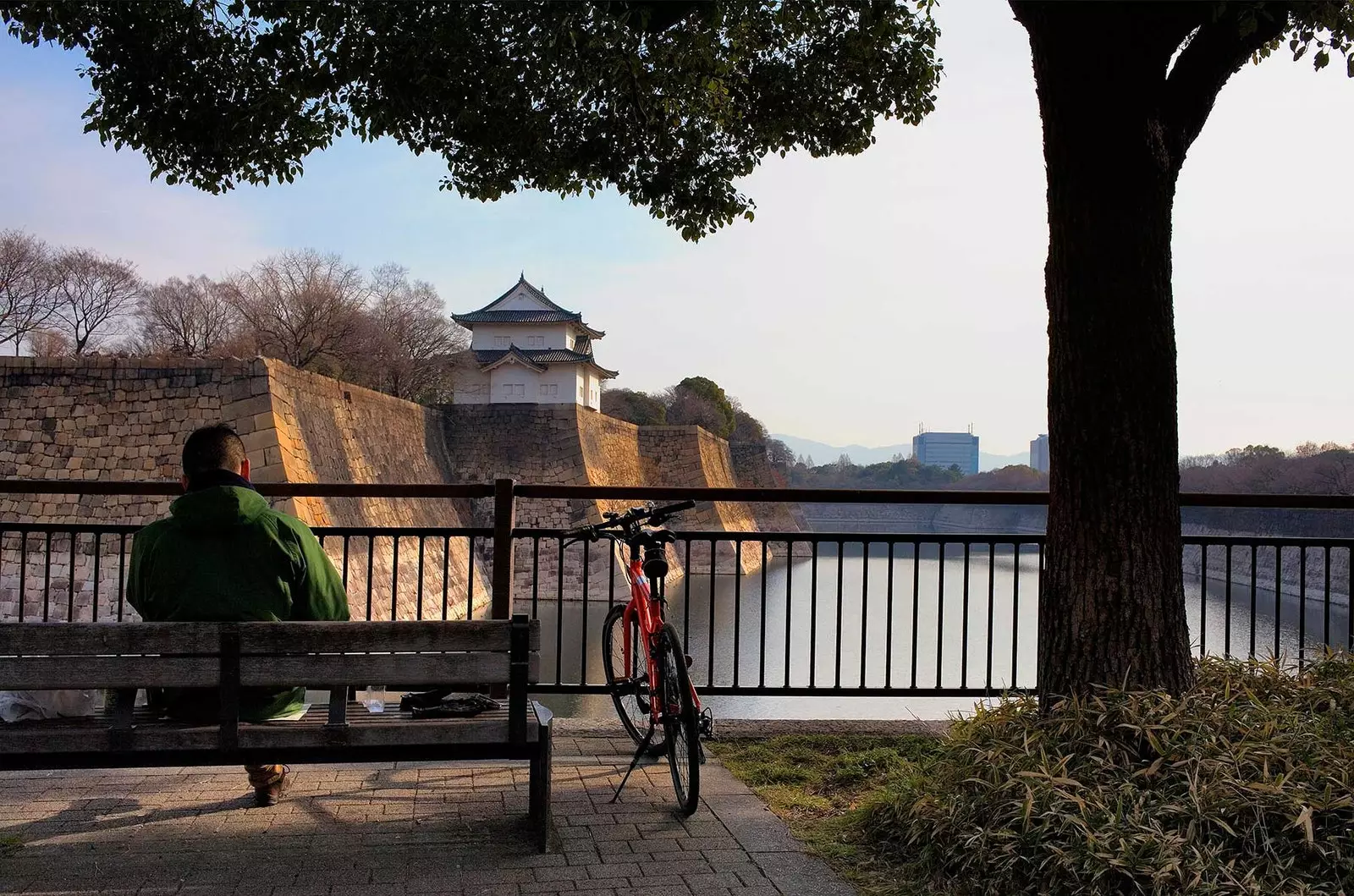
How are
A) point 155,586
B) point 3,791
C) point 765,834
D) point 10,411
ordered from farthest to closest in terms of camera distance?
point 10,411, point 3,791, point 765,834, point 155,586

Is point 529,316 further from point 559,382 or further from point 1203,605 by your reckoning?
point 1203,605

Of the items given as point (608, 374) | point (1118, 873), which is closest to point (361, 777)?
point (1118, 873)

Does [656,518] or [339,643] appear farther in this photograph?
[656,518]

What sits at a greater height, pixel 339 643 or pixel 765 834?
pixel 339 643

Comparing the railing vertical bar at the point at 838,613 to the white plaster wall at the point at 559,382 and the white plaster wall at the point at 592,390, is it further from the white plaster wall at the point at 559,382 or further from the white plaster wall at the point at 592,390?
the white plaster wall at the point at 592,390

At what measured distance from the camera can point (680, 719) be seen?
3.05 m

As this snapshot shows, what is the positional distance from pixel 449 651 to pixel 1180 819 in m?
1.65

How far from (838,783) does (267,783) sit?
1.71 meters

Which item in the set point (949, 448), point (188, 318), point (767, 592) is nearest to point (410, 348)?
point (188, 318)

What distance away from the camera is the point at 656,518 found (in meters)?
3.37

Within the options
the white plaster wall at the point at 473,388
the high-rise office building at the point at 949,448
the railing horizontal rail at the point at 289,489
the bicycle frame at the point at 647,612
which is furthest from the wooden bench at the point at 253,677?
the high-rise office building at the point at 949,448

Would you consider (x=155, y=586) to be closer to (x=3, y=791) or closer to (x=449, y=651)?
(x=449, y=651)

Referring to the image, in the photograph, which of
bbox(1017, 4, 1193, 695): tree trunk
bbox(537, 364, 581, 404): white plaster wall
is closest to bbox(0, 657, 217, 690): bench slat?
bbox(1017, 4, 1193, 695): tree trunk

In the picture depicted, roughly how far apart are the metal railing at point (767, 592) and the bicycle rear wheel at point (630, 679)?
0.16m
